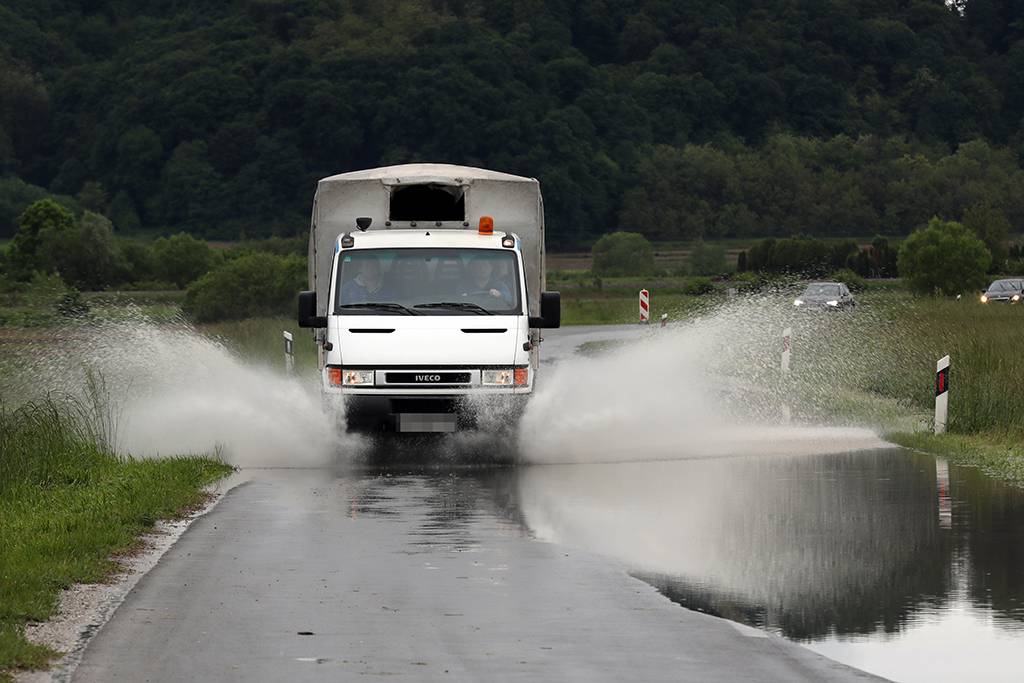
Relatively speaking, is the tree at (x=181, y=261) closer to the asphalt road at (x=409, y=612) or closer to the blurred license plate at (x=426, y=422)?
the blurred license plate at (x=426, y=422)

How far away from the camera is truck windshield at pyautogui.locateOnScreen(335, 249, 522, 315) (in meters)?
20.4

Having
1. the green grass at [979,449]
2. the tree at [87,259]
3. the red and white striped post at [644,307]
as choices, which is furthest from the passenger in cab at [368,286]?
the tree at [87,259]

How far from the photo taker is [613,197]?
153625mm

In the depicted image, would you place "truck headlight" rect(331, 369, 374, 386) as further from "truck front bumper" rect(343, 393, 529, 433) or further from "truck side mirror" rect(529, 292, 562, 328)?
"truck side mirror" rect(529, 292, 562, 328)

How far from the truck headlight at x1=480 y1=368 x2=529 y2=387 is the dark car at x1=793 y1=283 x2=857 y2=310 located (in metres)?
46.9

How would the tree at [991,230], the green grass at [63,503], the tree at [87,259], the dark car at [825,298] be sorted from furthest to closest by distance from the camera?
the tree at [991,230] < the tree at [87,259] < the dark car at [825,298] < the green grass at [63,503]

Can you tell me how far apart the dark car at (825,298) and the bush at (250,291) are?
17.8 metres

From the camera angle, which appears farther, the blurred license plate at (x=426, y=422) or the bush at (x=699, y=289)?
the bush at (x=699, y=289)

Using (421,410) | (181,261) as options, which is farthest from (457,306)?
(181,261)

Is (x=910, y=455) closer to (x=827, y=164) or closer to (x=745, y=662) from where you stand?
(x=745, y=662)

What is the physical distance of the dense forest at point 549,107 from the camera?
151250mm

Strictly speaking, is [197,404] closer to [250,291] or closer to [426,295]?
[426,295]

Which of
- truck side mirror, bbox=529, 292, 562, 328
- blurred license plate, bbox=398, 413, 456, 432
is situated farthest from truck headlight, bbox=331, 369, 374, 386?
truck side mirror, bbox=529, 292, 562, 328

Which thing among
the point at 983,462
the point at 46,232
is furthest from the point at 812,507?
the point at 46,232
